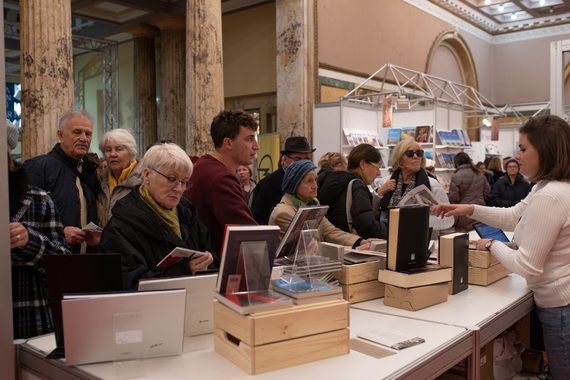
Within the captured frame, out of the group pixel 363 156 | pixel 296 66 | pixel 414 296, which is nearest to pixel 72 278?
pixel 414 296

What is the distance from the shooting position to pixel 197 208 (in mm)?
2750

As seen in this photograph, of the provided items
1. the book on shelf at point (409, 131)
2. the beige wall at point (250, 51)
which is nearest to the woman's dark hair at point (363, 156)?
the book on shelf at point (409, 131)

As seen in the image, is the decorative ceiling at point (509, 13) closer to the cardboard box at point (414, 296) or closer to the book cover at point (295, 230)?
the cardboard box at point (414, 296)

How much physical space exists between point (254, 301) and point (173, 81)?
395 inches

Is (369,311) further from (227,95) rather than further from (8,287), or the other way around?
(227,95)

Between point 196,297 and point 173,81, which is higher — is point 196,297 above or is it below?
below

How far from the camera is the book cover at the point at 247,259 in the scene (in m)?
1.72

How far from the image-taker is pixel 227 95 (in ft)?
36.9

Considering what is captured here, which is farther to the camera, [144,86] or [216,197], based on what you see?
[144,86]

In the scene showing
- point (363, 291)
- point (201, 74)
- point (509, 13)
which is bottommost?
point (363, 291)

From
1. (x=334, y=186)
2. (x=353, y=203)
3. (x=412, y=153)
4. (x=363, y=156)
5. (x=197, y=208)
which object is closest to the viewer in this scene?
(x=197, y=208)

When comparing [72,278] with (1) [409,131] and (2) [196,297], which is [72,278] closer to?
(2) [196,297]

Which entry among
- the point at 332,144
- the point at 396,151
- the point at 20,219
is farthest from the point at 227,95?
the point at 20,219

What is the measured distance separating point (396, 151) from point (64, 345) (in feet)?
9.79
